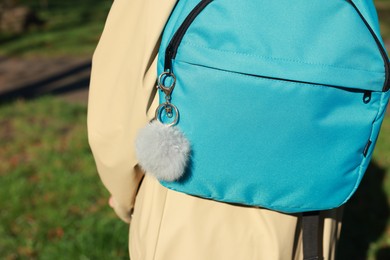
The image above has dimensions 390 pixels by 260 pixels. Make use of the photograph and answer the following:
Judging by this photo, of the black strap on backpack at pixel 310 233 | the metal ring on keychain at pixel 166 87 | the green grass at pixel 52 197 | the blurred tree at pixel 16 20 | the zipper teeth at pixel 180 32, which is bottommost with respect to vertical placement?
the blurred tree at pixel 16 20

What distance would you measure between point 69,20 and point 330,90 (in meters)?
12.0

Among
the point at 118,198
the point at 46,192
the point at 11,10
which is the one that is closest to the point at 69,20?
the point at 11,10

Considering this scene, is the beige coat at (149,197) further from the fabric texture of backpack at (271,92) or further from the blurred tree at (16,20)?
the blurred tree at (16,20)

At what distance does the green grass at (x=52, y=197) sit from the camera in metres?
2.76

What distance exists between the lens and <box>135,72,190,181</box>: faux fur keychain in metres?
1.17

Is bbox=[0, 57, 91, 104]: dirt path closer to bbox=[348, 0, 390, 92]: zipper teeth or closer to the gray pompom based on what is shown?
the gray pompom

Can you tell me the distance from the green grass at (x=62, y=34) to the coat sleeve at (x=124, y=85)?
7.52m

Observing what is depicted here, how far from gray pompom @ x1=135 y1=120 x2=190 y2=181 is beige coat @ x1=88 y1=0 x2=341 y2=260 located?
0.10 metres

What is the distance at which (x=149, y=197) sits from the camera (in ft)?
4.52

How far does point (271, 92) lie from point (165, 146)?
0.99ft

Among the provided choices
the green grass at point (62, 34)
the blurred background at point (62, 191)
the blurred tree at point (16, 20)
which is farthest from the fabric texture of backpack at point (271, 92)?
the blurred tree at point (16, 20)

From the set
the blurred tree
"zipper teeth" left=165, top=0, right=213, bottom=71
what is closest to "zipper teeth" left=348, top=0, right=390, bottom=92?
"zipper teeth" left=165, top=0, right=213, bottom=71

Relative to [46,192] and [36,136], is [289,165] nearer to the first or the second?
[46,192]

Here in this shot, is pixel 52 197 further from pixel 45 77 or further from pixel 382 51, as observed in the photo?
pixel 45 77
